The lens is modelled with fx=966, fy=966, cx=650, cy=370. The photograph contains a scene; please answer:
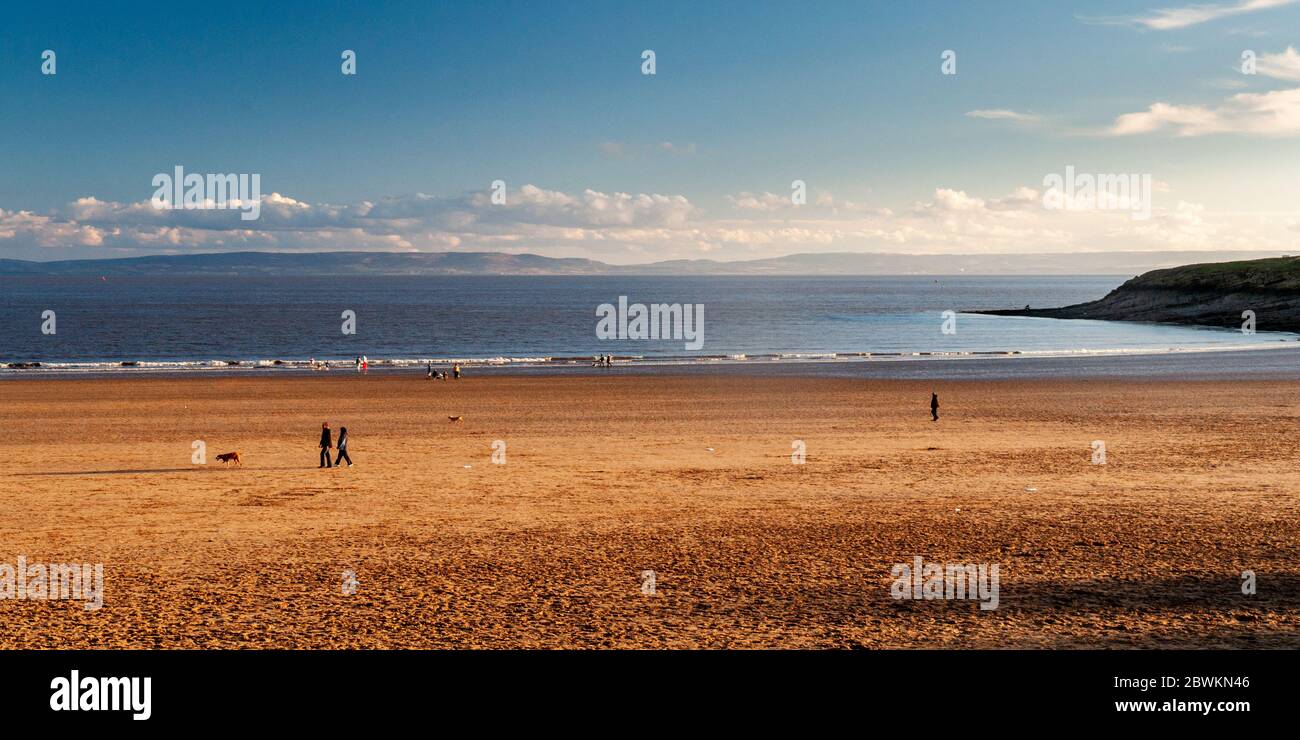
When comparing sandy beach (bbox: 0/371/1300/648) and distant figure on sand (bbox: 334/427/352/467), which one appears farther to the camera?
distant figure on sand (bbox: 334/427/352/467)

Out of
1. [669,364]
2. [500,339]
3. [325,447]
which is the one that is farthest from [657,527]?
[500,339]

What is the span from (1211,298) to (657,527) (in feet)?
376

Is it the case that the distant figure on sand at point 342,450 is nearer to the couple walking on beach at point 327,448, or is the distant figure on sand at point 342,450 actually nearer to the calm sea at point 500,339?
the couple walking on beach at point 327,448

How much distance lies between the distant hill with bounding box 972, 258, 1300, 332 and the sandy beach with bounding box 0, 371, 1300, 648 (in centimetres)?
7680

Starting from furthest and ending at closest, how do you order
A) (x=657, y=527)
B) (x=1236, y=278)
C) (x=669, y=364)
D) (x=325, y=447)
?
1. (x=1236, y=278)
2. (x=669, y=364)
3. (x=325, y=447)
4. (x=657, y=527)

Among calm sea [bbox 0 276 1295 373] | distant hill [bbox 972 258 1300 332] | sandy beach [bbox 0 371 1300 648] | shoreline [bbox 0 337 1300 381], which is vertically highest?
distant hill [bbox 972 258 1300 332]

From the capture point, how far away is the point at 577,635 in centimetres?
1234

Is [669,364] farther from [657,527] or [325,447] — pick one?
[657,527]

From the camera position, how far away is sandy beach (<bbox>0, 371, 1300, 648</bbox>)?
A: 12.7 metres

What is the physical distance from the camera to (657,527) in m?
19.2

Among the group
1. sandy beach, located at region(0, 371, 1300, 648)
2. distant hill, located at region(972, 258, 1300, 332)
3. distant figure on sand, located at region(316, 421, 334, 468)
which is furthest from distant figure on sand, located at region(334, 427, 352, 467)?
distant hill, located at region(972, 258, 1300, 332)

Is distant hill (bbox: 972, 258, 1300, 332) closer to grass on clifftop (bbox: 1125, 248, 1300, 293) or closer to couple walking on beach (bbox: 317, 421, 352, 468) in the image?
grass on clifftop (bbox: 1125, 248, 1300, 293)
